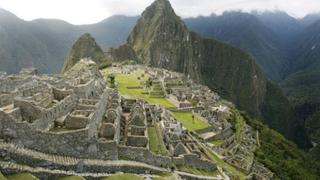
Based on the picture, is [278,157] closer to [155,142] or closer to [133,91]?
[133,91]

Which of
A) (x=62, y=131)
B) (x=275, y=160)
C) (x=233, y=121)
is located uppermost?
(x=62, y=131)

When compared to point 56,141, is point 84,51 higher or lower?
higher

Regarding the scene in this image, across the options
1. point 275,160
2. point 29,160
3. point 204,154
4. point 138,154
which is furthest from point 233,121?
point 29,160

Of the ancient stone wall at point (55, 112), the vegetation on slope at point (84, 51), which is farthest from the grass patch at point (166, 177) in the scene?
the vegetation on slope at point (84, 51)

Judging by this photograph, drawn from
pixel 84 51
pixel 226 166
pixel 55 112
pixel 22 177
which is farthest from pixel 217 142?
pixel 84 51

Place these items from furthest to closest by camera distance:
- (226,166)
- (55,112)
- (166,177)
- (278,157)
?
(278,157)
(226,166)
(55,112)
(166,177)

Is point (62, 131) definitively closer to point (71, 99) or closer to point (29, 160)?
point (29, 160)
